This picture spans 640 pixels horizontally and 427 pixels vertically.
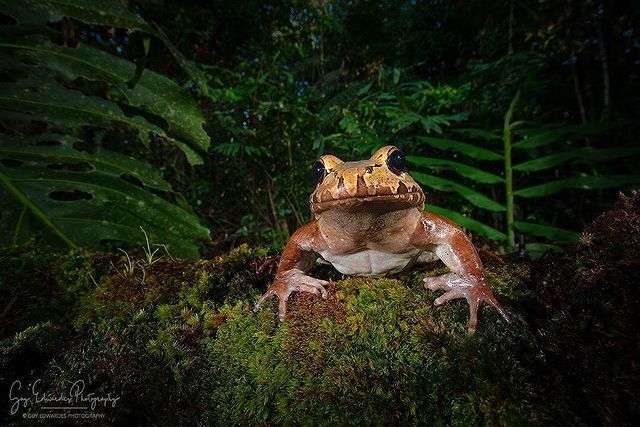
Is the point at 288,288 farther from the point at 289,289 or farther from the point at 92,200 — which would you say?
the point at 92,200

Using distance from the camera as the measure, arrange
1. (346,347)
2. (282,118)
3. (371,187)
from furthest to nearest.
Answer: (282,118)
(371,187)
(346,347)

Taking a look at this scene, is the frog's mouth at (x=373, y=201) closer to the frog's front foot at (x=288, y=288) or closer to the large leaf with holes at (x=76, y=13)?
the frog's front foot at (x=288, y=288)

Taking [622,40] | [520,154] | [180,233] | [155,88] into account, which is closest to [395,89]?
[520,154]

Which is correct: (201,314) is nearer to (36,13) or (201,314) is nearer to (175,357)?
(175,357)

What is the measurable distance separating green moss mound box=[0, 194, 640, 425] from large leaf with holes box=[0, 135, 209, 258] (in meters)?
0.61

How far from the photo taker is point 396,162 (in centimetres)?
161

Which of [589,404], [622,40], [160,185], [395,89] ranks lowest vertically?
[589,404]

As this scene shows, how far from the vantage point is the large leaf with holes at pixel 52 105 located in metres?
2.10

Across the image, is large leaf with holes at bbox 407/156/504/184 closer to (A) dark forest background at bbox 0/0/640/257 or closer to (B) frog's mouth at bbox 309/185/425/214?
(A) dark forest background at bbox 0/0/640/257

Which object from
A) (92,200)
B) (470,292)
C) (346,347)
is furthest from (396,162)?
(92,200)

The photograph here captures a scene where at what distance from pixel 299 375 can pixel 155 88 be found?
216 cm

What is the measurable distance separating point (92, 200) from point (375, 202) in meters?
2.06

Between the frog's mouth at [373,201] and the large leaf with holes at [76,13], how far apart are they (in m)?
1.41

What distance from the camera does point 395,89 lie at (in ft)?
13.6
